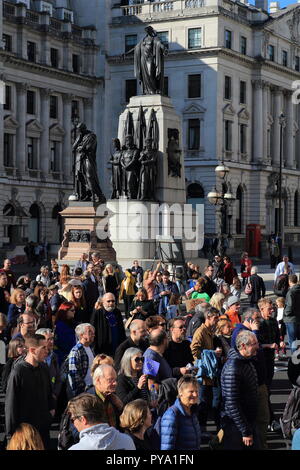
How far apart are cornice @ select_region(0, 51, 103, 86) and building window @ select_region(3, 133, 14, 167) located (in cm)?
499

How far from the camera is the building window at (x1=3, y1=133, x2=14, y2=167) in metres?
62.8

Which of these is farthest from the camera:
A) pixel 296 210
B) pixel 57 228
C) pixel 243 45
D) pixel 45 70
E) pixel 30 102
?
pixel 296 210

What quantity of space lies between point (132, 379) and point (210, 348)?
219cm

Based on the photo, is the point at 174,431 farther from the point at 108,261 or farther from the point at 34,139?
the point at 34,139

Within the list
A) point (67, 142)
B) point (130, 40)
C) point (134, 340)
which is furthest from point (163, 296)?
point (130, 40)

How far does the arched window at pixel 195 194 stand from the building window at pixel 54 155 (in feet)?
33.0

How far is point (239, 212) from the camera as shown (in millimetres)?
71062

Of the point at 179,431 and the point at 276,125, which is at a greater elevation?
the point at 276,125

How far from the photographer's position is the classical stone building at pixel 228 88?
66.2 meters

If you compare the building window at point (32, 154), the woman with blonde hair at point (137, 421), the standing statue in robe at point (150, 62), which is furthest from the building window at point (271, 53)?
the woman with blonde hair at point (137, 421)

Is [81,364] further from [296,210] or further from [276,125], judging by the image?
[296,210]

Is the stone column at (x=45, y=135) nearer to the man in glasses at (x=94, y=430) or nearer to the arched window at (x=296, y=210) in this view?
the arched window at (x=296, y=210)

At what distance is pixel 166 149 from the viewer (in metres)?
30.6
